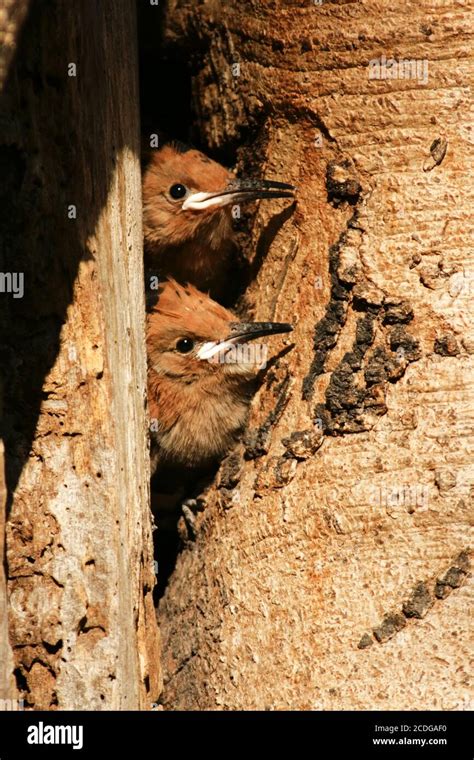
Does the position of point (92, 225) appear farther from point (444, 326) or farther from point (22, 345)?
point (444, 326)

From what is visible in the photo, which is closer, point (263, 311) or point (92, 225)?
point (92, 225)

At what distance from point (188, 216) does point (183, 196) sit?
0.11 meters

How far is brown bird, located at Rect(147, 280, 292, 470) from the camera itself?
18.5 feet

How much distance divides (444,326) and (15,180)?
178cm

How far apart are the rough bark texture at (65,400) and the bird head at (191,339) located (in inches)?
57.1

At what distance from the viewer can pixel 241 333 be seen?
5.54m

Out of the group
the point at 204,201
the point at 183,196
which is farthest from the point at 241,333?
the point at 183,196

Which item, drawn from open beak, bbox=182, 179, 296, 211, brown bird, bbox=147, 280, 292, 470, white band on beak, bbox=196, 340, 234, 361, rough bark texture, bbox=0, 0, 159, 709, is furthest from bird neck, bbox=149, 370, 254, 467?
rough bark texture, bbox=0, 0, 159, 709

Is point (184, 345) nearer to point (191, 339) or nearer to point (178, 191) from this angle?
point (191, 339)

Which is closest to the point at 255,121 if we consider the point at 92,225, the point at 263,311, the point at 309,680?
the point at 263,311

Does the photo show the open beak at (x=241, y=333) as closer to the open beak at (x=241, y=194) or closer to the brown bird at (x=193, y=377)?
the brown bird at (x=193, y=377)

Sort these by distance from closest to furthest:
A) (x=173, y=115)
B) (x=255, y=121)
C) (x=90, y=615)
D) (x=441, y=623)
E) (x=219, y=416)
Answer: (x=90, y=615), (x=441, y=623), (x=255, y=121), (x=219, y=416), (x=173, y=115)

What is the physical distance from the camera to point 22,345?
4176 millimetres

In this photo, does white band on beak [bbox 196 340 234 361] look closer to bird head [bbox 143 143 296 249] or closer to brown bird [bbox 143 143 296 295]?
brown bird [bbox 143 143 296 295]
